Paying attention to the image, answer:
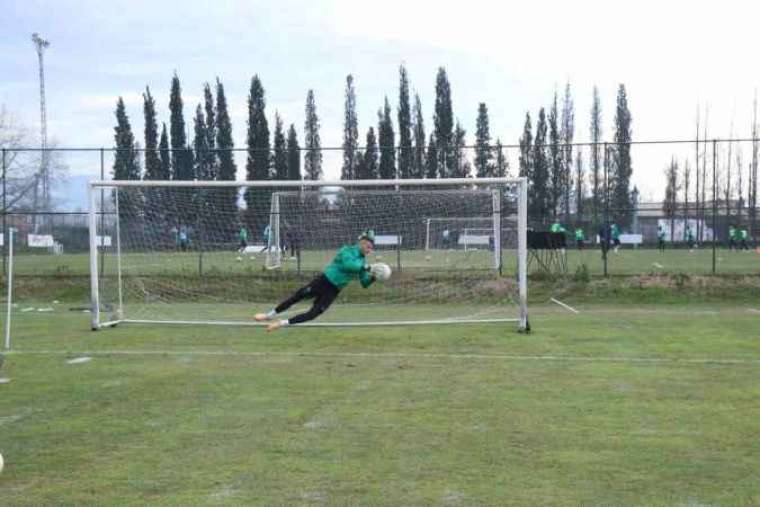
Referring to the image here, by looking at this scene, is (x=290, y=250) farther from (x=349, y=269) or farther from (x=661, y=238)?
(x=661, y=238)

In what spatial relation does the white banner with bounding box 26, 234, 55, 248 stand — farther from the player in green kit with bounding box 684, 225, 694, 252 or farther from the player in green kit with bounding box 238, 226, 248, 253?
the player in green kit with bounding box 684, 225, 694, 252

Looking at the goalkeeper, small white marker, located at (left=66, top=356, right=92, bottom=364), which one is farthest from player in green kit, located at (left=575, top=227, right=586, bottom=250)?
small white marker, located at (left=66, top=356, right=92, bottom=364)

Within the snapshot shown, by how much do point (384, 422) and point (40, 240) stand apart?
31.6 meters

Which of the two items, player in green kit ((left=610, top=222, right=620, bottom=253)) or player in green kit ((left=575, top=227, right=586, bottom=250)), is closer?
player in green kit ((left=575, top=227, right=586, bottom=250))

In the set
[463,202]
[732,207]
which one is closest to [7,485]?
[463,202]

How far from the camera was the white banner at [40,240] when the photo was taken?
35344 mm

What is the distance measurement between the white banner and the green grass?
23023 mm

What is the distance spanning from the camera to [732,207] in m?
39.0

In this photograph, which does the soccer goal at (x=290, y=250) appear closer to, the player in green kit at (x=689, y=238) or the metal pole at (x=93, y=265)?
the metal pole at (x=93, y=265)

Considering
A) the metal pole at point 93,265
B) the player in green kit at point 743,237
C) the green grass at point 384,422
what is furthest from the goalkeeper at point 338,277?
the player in green kit at point 743,237

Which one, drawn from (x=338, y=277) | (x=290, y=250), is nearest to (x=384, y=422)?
(x=338, y=277)

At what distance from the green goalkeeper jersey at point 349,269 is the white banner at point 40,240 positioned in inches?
1003

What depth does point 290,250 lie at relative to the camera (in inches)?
918

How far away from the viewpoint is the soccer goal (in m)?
20.5
